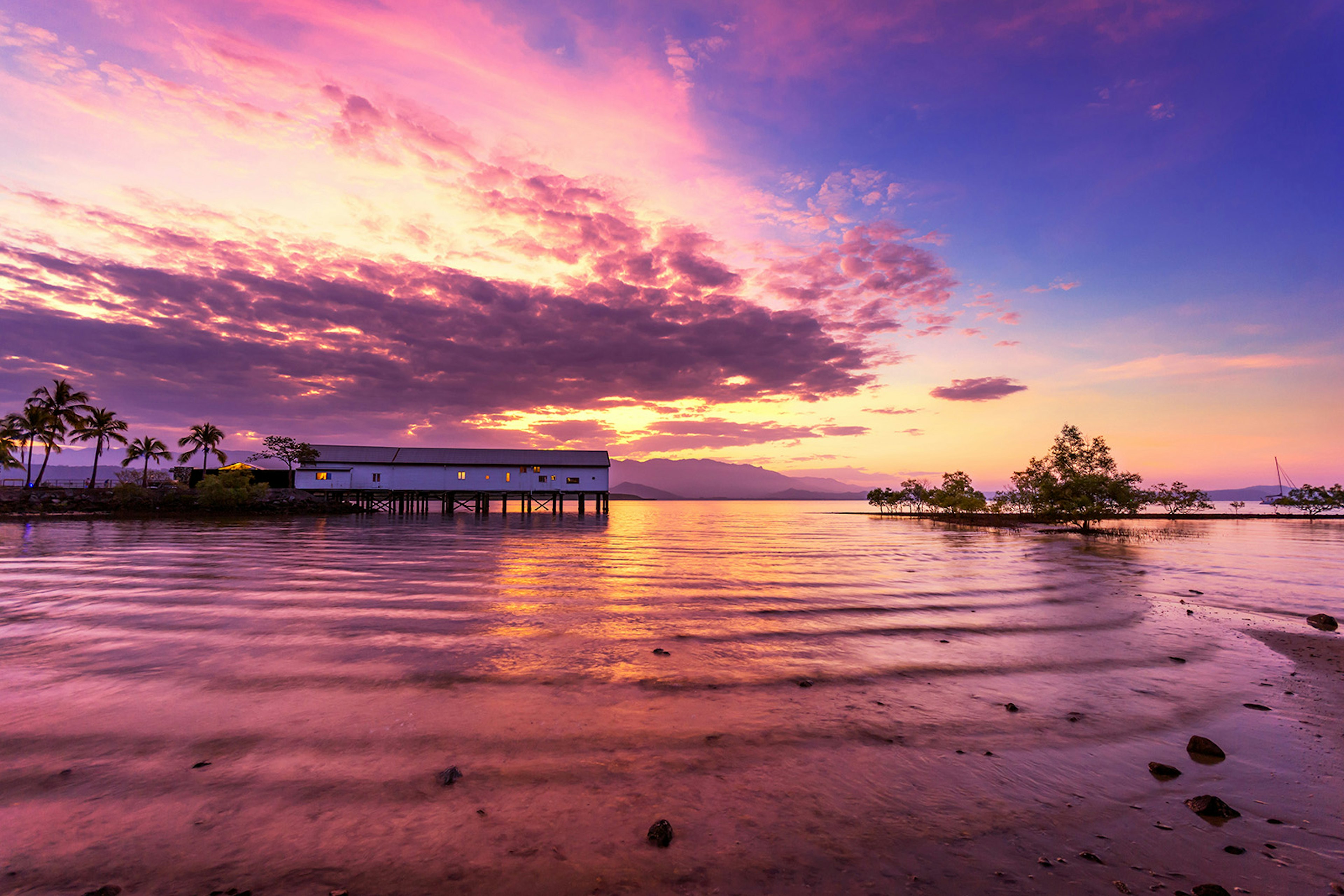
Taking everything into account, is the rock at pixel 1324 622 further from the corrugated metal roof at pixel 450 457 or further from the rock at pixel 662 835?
the corrugated metal roof at pixel 450 457

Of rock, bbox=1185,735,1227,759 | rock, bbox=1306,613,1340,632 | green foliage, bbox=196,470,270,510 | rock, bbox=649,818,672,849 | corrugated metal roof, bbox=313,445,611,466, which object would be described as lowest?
rock, bbox=1306,613,1340,632

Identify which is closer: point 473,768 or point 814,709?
point 473,768

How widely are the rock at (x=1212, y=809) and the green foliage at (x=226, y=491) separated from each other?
2890 inches

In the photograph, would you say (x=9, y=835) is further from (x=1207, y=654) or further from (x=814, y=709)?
(x=1207, y=654)

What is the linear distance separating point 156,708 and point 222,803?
328 centimetres

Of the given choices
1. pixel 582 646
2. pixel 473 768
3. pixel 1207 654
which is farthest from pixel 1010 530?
pixel 473 768

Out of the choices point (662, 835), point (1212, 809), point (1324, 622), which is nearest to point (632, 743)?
point (662, 835)

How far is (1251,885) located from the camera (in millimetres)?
3900

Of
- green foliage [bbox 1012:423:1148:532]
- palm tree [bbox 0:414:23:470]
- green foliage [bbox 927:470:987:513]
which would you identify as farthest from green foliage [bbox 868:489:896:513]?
palm tree [bbox 0:414:23:470]

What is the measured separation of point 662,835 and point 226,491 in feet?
232

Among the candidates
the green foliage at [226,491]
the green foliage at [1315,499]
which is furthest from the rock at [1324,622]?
the green foliage at [1315,499]

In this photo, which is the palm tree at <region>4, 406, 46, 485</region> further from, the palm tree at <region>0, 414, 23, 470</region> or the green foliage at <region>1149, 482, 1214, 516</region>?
the green foliage at <region>1149, 482, 1214, 516</region>

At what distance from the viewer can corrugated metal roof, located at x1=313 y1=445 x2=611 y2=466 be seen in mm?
65375

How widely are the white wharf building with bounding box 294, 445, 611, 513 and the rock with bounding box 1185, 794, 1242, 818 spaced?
6039 cm
